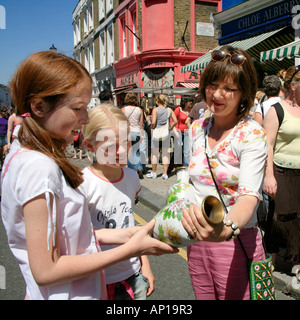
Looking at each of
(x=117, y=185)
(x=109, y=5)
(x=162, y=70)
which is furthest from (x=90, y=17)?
(x=117, y=185)

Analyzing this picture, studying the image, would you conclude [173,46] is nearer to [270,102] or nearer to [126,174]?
[270,102]

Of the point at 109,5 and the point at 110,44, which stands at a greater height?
the point at 109,5

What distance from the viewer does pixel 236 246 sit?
1715mm

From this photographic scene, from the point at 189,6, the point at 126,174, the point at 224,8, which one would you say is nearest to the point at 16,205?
the point at 126,174

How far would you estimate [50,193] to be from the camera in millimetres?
1014

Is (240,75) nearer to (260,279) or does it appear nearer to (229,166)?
(229,166)

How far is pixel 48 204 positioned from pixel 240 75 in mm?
1203

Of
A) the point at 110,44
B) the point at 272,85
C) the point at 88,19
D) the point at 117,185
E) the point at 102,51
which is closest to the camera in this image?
the point at 117,185

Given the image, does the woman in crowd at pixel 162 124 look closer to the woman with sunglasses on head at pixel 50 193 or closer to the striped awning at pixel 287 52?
the striped awning at pixel 287 52

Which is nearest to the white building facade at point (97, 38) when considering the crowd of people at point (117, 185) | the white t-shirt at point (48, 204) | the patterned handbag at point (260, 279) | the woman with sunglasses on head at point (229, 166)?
the crowd of people at point (117, 185)

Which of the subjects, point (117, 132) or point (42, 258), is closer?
point (42, 258)

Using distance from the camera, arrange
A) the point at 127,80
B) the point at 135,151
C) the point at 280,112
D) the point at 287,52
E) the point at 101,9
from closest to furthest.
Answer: the point at 280,112 → the point at 287,52 → the point at 135,151 → the point at 127,80 → the point at 101,9
